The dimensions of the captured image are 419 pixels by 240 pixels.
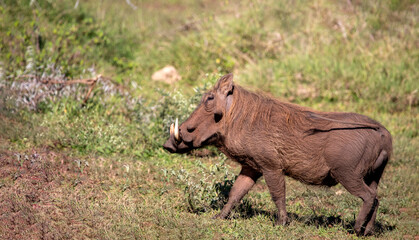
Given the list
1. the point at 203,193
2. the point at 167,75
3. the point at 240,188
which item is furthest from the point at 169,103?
the point at 167,75

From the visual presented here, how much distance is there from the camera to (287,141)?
401 cm

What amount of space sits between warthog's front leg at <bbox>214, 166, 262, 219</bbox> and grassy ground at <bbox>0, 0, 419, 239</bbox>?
0.10 meters

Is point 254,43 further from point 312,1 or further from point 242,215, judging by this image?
point 242,215

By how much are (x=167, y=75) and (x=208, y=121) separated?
4.78 m

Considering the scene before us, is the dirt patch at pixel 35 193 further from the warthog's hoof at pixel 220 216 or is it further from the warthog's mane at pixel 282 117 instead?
the warthog's mane at pixel 282 117

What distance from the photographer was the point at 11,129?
5.43m

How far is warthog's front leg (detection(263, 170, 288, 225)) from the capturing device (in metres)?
3.96

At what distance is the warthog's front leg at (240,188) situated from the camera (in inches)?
163

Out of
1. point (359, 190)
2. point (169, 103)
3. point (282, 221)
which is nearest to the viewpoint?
point (359, 190)

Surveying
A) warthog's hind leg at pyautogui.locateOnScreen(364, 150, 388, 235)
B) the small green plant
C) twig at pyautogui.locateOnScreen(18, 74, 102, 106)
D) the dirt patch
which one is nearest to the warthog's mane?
warthog's hind leg at pyautogui.locateOnScreen(364, 150, 388, 235)

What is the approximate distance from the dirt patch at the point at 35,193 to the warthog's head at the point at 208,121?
107cm

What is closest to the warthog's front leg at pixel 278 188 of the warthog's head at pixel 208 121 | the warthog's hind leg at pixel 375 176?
the warthog's head at pixel 208 121

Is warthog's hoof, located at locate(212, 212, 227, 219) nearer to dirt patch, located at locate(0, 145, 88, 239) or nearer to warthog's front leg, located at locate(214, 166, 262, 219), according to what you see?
warthog's front leg, located at locate(214, 166, 262, 219)

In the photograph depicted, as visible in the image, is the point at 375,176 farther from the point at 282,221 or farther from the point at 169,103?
the point at 169,103
